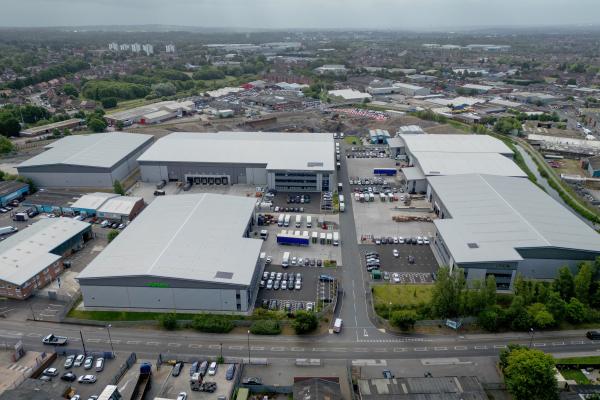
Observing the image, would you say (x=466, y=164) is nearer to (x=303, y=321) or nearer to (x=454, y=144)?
(x=454, y=144)

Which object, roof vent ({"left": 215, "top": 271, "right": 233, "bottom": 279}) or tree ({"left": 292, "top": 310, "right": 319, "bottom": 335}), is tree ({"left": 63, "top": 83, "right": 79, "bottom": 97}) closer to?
roof vent ({"left": 215, "top": 271, "right": 233, "bottom": 279})

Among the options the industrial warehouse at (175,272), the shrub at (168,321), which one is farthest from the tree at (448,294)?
the shrub at (168,321)

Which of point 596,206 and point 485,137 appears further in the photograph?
point 485,137

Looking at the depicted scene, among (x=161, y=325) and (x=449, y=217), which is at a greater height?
(x=449, y=217)

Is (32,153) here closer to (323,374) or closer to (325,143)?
(325,143)

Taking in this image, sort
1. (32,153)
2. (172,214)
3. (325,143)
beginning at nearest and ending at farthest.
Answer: (172,214)
(325,143)
(32,153)

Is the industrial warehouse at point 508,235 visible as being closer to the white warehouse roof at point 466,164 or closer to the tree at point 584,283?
the tree at point 584,283

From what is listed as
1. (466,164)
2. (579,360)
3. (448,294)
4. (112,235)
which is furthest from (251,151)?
(579,360)

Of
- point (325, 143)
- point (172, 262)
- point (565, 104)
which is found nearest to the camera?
point (172, 262)

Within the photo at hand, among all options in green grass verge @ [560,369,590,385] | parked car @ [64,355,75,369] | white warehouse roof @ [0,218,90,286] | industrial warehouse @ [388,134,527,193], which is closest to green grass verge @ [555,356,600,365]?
green grass verge @ [560,369,590,385]

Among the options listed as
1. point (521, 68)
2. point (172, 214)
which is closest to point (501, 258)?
point (172, 214)
